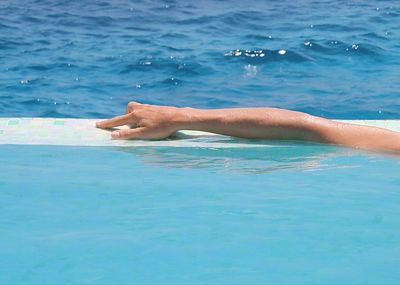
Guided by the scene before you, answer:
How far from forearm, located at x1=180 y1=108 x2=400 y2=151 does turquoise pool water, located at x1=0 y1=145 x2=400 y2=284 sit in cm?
11

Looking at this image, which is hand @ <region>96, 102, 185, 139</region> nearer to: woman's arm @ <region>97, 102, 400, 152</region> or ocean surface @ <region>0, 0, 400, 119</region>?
woman's arm @ <region>97, 102, 400, 152</region>

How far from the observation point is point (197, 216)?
98.1 inches

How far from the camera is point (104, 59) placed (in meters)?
8.29

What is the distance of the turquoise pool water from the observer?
6.64 feet

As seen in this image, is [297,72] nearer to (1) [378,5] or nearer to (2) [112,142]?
(1) [378,5]

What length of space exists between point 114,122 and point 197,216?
1.44 metres

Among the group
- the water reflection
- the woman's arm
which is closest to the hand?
the woman's arm

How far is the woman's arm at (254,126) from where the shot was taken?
359 cm

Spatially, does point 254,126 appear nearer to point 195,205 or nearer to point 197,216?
point 195,205

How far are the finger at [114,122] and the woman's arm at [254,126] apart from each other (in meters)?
0.03

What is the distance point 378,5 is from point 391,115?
15.0ft

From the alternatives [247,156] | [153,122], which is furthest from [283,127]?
[153,122]

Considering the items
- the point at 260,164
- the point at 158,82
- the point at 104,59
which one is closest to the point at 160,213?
the point at 260,164

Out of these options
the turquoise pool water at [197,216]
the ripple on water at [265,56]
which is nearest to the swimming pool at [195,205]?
the turquoise pool water at [197,216]
